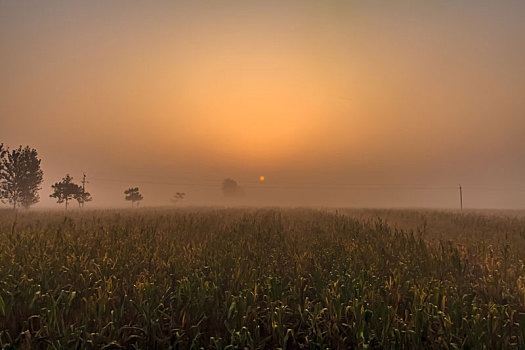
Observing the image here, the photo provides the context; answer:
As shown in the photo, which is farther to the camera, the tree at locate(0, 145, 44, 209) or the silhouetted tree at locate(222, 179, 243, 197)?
the silhouetted tree at locate(222, 179, 243, 197)

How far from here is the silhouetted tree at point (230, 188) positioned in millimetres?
136413

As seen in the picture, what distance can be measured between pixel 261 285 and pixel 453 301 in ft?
8.97

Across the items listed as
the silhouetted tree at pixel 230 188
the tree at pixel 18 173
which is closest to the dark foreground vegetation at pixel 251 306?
the tree at pixel 18 173

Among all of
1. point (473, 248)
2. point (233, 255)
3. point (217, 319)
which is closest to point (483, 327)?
point (217, 319)

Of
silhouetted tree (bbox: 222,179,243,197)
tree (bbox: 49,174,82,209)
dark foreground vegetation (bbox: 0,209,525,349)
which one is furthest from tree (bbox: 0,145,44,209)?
silhouetted tree (bbox: 222,179,243,197)

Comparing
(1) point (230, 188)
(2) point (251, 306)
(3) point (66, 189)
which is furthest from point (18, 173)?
(1) point (230, 188)

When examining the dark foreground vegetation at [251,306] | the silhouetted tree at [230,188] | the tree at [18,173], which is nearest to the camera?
the dark foreground vegetation at [251,306]

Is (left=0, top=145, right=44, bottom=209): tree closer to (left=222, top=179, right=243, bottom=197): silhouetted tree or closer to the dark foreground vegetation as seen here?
the dark foreground vegetation

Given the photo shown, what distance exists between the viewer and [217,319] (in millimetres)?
3359

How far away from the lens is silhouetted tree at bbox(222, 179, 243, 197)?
136413mm

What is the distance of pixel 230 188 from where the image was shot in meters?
137

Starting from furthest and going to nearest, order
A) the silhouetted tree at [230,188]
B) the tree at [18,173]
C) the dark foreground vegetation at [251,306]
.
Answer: the silhouetted tree at [230,188]
the tree at [18,173]
the dark foreground vegetation at [251,306]

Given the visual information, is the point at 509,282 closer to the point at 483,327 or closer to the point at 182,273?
the point at 483,327

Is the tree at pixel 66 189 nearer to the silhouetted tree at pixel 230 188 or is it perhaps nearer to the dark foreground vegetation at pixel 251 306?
the dark foreground vegetation at pixel 251 306
